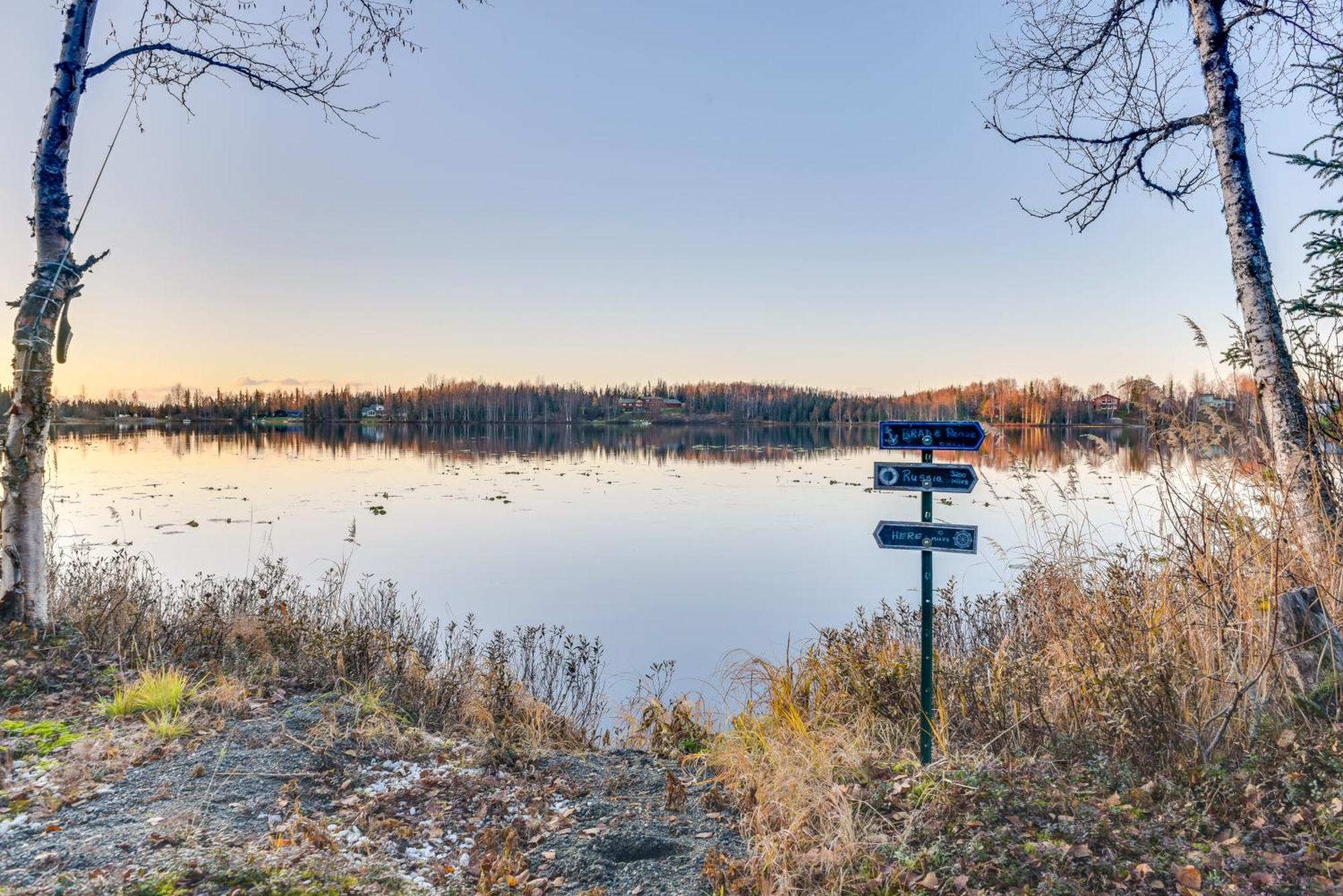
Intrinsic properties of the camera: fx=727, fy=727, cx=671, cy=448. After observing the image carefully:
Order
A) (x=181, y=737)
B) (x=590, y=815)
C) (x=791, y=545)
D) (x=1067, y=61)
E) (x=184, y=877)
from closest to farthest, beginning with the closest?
1. (x=184, y=877)
2. (x=590, y=815)
3. (x=181, y=737)
4. (x=1067, y=61)
5. (x=791, y=545)

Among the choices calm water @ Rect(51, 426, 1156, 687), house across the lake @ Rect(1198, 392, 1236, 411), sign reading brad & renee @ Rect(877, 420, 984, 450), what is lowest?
calm water @ Rect(51, 426, 1156, 687)

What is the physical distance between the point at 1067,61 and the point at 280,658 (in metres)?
10.6

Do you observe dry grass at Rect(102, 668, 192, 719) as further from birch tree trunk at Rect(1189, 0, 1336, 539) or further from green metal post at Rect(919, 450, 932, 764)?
birch tree trunk at Rect(1189, 0, 1336, 539)

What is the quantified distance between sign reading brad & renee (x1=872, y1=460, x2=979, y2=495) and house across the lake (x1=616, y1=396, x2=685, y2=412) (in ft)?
571

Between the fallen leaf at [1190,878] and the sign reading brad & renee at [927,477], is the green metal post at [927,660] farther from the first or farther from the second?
the fallen leaf at [1190,878]

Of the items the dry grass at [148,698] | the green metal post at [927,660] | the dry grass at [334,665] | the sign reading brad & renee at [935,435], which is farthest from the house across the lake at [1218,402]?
the dry grass at [148,698]

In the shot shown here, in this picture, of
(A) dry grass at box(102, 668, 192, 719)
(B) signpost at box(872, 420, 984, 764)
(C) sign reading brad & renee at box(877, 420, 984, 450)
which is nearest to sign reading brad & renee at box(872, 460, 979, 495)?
(B) signpost at box(872, 420, 984, 764)

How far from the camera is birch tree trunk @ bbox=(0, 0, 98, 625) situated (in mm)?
6430

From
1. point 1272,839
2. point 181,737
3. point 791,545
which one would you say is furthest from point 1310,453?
point 791,545

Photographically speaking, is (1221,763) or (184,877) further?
(1221,763)

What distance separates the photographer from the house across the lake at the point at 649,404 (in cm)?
18115

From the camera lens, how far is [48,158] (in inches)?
267

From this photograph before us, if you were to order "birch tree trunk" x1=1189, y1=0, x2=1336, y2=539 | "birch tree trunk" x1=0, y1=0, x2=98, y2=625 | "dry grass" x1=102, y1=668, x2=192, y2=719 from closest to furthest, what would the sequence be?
"dry grass" x1=102, y1=668, x2=192, y2=719 → "birch tree trunk" x1=1189, y1=0, x2=1336, y2=539 → "birch tree trunk" x1=0, y1=0, x2=98, y2=625

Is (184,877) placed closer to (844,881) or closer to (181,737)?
(181,737)
